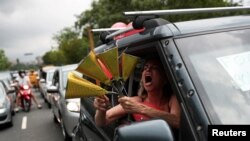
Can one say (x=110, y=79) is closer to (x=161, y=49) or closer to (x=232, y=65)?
(x=161, y=49)

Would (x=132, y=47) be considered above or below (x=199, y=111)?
above

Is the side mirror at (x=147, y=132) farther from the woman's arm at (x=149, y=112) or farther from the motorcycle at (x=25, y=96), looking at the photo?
the motorcycle at (x=25, y=96)

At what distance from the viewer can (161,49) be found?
7.82ft

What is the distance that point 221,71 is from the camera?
2.30 metres

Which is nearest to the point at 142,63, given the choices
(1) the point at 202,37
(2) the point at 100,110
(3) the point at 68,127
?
(2) the point at 100,110

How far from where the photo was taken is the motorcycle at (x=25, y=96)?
55.8ft

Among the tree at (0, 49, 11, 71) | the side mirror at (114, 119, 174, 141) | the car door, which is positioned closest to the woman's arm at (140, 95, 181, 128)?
the side mirror at (114, 119, 174, 141)

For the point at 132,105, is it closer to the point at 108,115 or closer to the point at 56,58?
the point at 108,115

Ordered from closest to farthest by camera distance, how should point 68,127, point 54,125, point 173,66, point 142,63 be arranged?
point 173,66, point 142,63, point 68,127, point 54,125

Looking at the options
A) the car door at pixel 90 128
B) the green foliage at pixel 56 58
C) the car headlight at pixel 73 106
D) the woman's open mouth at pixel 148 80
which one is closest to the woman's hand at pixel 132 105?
the woman's open mouth at pixel 148 80

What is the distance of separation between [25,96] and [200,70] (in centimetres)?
1532

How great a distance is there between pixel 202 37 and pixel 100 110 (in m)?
0.79

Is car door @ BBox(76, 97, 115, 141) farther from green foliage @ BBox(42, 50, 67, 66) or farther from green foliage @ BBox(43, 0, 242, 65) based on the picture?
green foliage @ BBox(42, 50, 67, 66)

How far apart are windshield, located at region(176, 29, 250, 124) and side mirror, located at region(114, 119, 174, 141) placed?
22 centimetres
